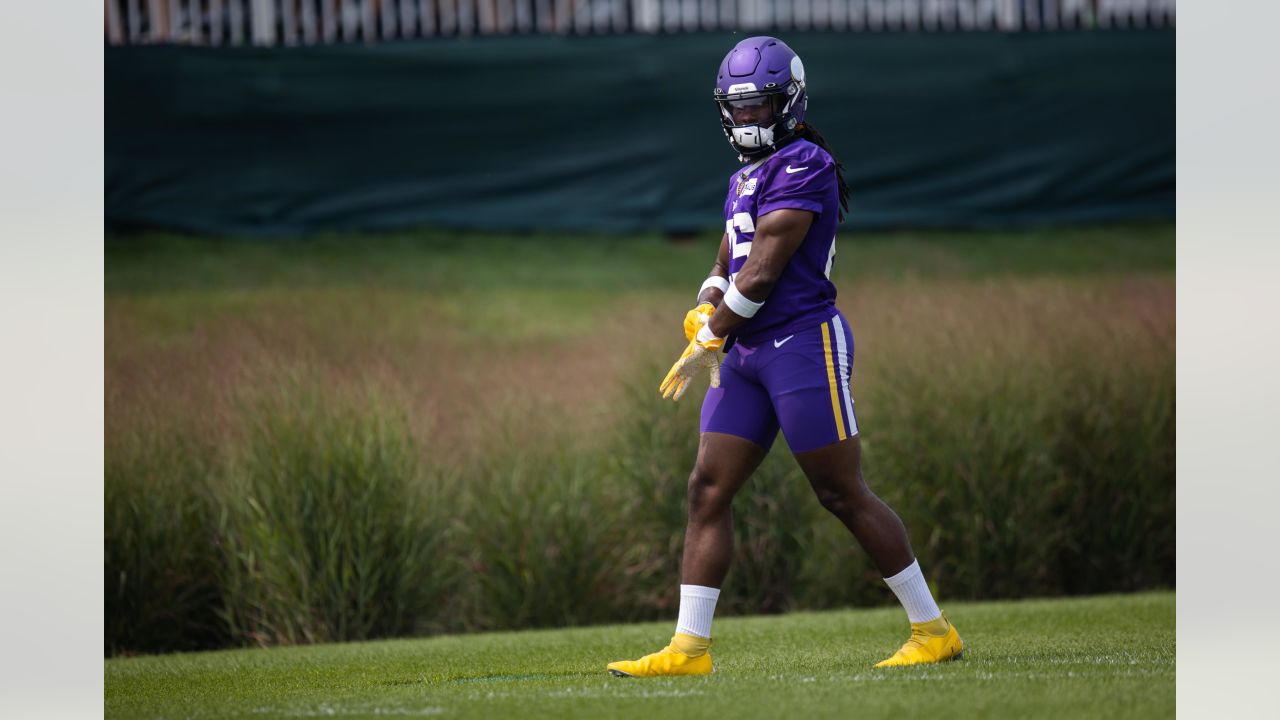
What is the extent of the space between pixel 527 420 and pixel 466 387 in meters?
1.17

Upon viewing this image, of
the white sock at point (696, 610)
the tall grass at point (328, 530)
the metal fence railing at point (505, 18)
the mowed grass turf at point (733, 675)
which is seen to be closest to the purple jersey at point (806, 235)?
the white sock at point (696, 610)

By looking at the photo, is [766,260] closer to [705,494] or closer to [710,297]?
[710,297]

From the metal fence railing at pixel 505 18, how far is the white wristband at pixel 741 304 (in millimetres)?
9266

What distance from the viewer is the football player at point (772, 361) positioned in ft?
16.6

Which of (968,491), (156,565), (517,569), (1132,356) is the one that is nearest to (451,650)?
(517,569)

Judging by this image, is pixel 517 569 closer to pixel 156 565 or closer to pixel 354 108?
pixel 156 565

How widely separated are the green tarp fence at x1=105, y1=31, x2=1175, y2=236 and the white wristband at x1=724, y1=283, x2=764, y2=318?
839cm

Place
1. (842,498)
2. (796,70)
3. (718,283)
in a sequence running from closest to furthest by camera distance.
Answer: (842,498), (796,70), (718,283)

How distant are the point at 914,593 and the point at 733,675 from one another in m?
0.66

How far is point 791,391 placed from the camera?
5070 mm

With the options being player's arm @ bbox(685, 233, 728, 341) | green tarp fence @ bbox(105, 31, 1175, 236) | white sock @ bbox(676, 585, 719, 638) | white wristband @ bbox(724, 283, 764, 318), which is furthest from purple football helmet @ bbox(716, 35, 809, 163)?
green tarp fence @ bbox(105, 31, 1175, 236)

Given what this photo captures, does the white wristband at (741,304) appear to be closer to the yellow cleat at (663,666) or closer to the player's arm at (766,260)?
the player's arm at (766,260)

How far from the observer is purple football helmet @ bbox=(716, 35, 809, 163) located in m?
5.16

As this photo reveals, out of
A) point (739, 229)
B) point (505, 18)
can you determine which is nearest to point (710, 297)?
point (739, 229)
